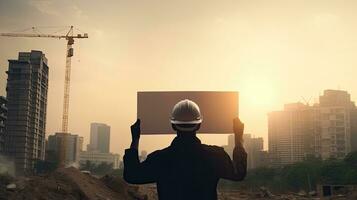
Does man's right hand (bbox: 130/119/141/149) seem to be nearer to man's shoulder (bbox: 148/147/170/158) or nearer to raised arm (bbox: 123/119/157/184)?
raised arm (bbox: 123/119/157/184)

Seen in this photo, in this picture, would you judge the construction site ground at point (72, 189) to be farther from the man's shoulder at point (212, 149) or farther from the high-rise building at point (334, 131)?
the high-rise building at point (334, 131)

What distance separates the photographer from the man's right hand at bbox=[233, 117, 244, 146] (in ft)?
10.6

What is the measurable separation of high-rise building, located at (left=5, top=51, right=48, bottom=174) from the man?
120m

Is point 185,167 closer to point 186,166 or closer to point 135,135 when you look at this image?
point 186,166

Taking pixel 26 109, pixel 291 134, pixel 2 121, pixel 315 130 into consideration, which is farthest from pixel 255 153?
pixel 2 121

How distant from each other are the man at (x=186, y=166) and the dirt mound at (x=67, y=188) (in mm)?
27684

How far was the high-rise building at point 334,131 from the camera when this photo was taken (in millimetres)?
133587

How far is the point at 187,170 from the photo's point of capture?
3162 mm

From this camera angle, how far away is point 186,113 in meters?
3.06

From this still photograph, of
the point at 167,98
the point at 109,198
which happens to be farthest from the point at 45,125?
the point at 167,98

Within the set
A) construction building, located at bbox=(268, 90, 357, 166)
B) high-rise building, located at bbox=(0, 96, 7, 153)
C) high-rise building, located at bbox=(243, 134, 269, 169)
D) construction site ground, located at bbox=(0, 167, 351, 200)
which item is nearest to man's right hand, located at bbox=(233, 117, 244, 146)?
construction site ground, located at bbox=(0, 167, 351, 200)

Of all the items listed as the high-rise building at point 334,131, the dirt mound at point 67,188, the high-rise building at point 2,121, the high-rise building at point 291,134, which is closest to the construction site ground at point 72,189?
the dirt mound at point 67,188

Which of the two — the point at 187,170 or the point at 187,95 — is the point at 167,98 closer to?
the point at 187,95

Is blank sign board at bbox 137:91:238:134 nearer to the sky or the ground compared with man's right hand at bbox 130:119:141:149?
nearer to the sky
